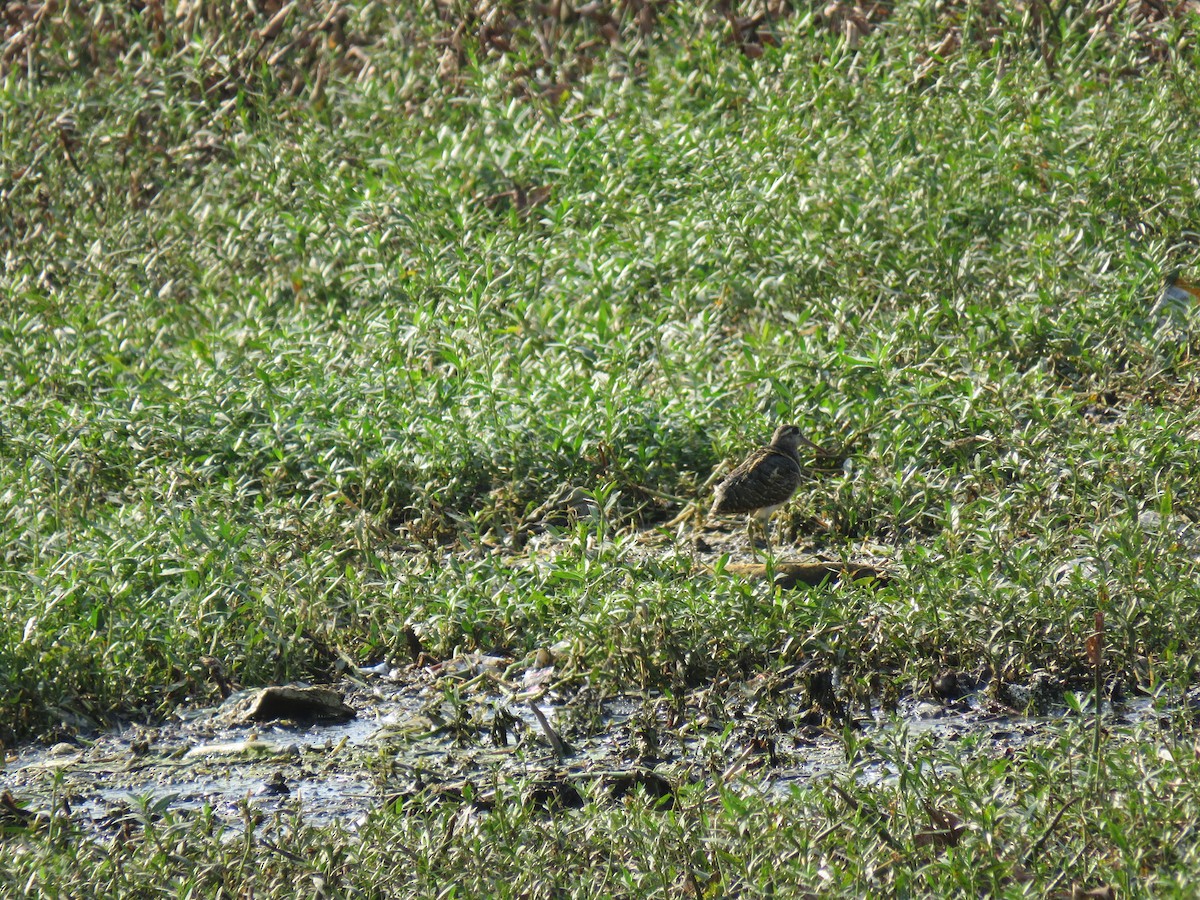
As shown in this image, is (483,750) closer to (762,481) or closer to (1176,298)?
(762,481)

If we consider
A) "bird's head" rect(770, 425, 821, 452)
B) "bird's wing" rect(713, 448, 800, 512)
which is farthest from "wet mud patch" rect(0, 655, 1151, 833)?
"bird's head" rect(770, 425, 821, 452)

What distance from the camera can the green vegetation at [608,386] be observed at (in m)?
3.85

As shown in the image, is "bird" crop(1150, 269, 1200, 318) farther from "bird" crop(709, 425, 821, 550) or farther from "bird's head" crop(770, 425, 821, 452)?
"bird" crop(709, 425, 821, 550)

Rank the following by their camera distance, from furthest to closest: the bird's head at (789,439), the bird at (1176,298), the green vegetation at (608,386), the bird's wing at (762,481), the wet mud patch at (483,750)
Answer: the bird at (1176,298) → the bird's head at (789,439) → the bird's wing at (762,481) → the wet mud patch at (483,750) → the green vegetation at (608,386)

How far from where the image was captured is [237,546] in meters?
5.96

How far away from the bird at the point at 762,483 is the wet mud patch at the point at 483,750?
1.19 metres

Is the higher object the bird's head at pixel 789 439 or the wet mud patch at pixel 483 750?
the bird's head at pixel 789 439

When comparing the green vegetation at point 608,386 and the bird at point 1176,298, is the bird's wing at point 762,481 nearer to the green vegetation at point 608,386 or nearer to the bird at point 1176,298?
the green vegetation at point 608,386

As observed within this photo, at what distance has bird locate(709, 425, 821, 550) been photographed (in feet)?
19.4

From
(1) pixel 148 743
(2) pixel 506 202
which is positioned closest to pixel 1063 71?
(2) pixel 506 202

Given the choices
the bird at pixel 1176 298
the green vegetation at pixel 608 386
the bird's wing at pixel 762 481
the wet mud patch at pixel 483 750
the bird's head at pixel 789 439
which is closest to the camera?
the green vegetation at pixel 608 386

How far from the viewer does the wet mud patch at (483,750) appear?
4.38m

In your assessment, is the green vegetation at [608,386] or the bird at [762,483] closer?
the green vegetation at [608,386]

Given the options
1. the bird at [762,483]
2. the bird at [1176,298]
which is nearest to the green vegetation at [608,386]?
the bird at [1176,298]
